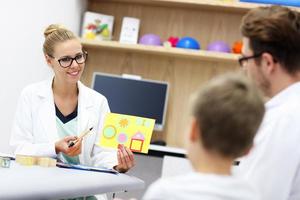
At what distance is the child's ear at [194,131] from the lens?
110 centimetres

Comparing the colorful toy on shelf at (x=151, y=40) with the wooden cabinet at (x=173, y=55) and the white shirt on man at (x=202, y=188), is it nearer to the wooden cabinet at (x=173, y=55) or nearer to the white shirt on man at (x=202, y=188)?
the wooden cabinet at (x=173, y=55)

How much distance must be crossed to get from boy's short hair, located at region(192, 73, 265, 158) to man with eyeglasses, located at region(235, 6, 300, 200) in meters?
0.22

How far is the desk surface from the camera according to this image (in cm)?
149

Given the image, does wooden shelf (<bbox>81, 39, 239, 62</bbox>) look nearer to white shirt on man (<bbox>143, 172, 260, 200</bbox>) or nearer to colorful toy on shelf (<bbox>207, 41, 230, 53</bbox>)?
colorful toy on shelf (<bbox>207, 41, 230, 53</bbox>)

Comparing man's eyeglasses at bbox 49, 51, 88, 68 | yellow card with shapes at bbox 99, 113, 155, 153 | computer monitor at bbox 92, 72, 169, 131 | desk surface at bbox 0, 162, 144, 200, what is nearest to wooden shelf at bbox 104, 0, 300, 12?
computer monitor at bbox 92, 72, 169, 131

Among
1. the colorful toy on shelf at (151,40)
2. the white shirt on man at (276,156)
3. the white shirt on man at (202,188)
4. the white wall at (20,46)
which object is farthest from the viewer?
the colorful toy on shelf at (151,40)

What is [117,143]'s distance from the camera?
2.19 m

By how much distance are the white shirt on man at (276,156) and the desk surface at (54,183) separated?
579mm

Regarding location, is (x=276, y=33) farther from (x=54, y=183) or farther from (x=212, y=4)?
(x=212, y=4)

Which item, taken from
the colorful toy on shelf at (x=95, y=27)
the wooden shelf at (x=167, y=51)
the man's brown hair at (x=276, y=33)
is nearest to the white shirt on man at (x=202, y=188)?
the man's brown hair at (x=276, y=33)

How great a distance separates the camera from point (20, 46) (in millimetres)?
3410

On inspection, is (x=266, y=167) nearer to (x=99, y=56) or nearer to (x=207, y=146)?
(x=207, y=146)

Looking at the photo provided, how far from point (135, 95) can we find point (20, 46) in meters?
0.93

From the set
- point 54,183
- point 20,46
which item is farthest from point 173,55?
point 54,183
